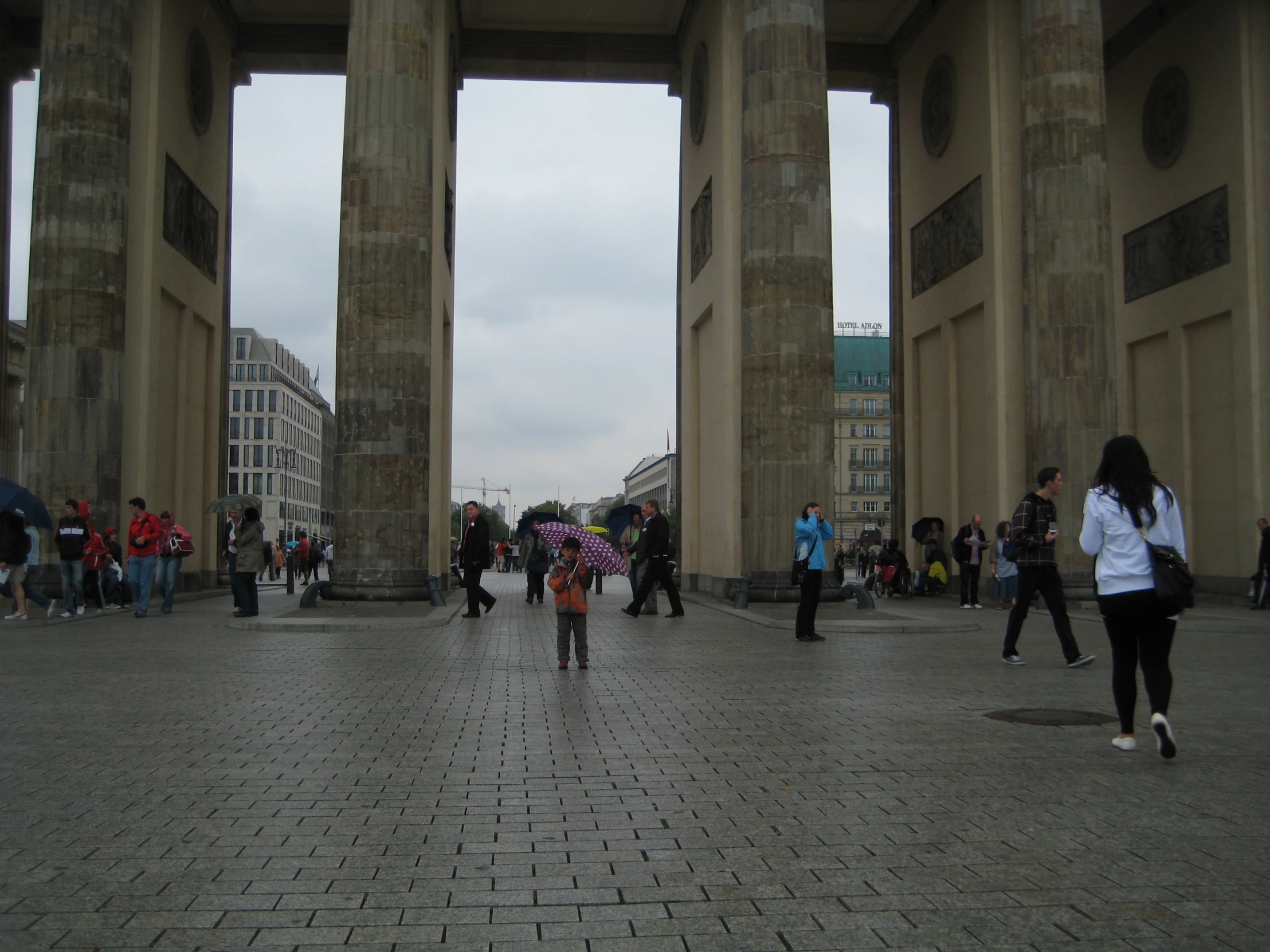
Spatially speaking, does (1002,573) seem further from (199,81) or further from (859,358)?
(859,358)

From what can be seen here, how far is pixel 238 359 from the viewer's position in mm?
113188

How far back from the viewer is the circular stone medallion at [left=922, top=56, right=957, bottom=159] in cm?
2891

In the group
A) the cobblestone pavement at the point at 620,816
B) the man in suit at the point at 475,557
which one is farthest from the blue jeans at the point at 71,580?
the cobblestone pavement at the point at 620,816

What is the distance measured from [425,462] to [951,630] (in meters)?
10.0

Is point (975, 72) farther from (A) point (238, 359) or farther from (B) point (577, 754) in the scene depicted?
(A) point (238, 359)

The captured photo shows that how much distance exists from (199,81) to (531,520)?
13.3 metres

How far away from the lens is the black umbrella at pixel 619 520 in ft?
87.2

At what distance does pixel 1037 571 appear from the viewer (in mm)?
12180

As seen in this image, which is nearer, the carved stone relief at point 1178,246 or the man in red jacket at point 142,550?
the man in red jacket at point 142,550

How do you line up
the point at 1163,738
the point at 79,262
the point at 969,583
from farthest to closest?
the point at 969,583
the point at 79,262
the point at 1163,738

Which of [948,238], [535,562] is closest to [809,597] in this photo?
[535,562]

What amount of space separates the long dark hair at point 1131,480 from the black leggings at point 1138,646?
1.54 ft

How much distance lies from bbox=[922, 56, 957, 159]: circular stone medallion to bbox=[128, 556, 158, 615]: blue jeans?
20195 mm

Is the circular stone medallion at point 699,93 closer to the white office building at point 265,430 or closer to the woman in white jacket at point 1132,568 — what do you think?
the woman in white jacket at point 1132,568
